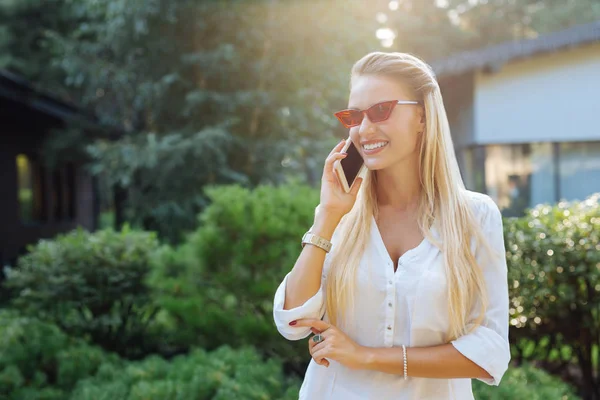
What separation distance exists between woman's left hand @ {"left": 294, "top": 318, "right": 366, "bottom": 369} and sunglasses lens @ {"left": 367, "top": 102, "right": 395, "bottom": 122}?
61 cm

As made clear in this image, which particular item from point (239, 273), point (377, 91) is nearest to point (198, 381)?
point (239, 273)

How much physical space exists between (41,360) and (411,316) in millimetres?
3926

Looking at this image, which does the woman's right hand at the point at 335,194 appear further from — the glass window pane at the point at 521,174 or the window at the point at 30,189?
the window at the point at 30,189

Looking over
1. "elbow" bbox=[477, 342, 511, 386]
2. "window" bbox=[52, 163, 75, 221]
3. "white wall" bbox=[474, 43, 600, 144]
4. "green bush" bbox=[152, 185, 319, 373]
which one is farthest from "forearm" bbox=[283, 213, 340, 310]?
"window" bbox=[52, 163, 75, 221]

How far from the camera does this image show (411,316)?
6.45 ft

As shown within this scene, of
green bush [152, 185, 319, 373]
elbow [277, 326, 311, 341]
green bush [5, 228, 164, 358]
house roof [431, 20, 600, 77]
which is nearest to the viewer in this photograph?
elbow [277, 326, 311, 341]

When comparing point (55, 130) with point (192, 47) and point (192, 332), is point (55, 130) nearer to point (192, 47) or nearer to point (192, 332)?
point (192, 47)

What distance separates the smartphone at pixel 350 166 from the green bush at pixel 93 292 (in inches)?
169

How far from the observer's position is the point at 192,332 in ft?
17.3

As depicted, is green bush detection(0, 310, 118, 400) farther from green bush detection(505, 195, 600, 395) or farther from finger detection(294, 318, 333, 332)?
finger detection(294, 318, 333, 332)

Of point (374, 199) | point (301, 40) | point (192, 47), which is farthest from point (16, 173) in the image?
point (374, 199)

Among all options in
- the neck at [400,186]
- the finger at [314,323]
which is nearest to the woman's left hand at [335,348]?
the finger at [314,323]

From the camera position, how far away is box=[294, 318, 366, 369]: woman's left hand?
76.2 inches

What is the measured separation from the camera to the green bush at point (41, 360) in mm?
4680
